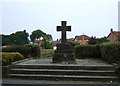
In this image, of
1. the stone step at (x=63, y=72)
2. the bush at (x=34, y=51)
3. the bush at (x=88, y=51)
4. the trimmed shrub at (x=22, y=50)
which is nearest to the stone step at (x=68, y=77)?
the stone step at (x=63, y=72)

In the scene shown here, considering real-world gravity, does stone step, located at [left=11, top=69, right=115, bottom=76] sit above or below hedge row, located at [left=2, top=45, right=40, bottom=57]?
below

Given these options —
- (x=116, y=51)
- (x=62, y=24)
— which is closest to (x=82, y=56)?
(x=62, y=24)

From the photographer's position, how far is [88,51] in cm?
1677

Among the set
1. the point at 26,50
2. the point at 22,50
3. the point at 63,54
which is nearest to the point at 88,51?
the point at 63,54

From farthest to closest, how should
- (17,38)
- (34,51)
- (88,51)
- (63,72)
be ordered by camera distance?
(17,38), (34,51), (88,51), (63,72)

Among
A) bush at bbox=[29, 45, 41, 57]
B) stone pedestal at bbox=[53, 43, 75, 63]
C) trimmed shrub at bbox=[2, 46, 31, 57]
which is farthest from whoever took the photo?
bush at bbox=[29, 45, 41, 57]

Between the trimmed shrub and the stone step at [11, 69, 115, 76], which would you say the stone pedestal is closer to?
the stone step at [11, 69, 115, 76]

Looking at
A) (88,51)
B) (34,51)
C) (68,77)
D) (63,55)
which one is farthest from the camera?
(34,51)

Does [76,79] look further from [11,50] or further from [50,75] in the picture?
[11,50]

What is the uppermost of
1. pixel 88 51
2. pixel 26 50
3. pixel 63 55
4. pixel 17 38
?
pixel 17 38

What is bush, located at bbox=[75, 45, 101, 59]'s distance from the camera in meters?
16.5

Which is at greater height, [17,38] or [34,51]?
[17,38]

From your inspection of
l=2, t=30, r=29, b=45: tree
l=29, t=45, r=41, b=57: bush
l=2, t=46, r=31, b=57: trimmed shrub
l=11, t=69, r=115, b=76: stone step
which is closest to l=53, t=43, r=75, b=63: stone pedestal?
l=11, t=69, r=115, b=76: stone step

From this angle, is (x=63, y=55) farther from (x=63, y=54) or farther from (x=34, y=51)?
(x=34, y=51)
